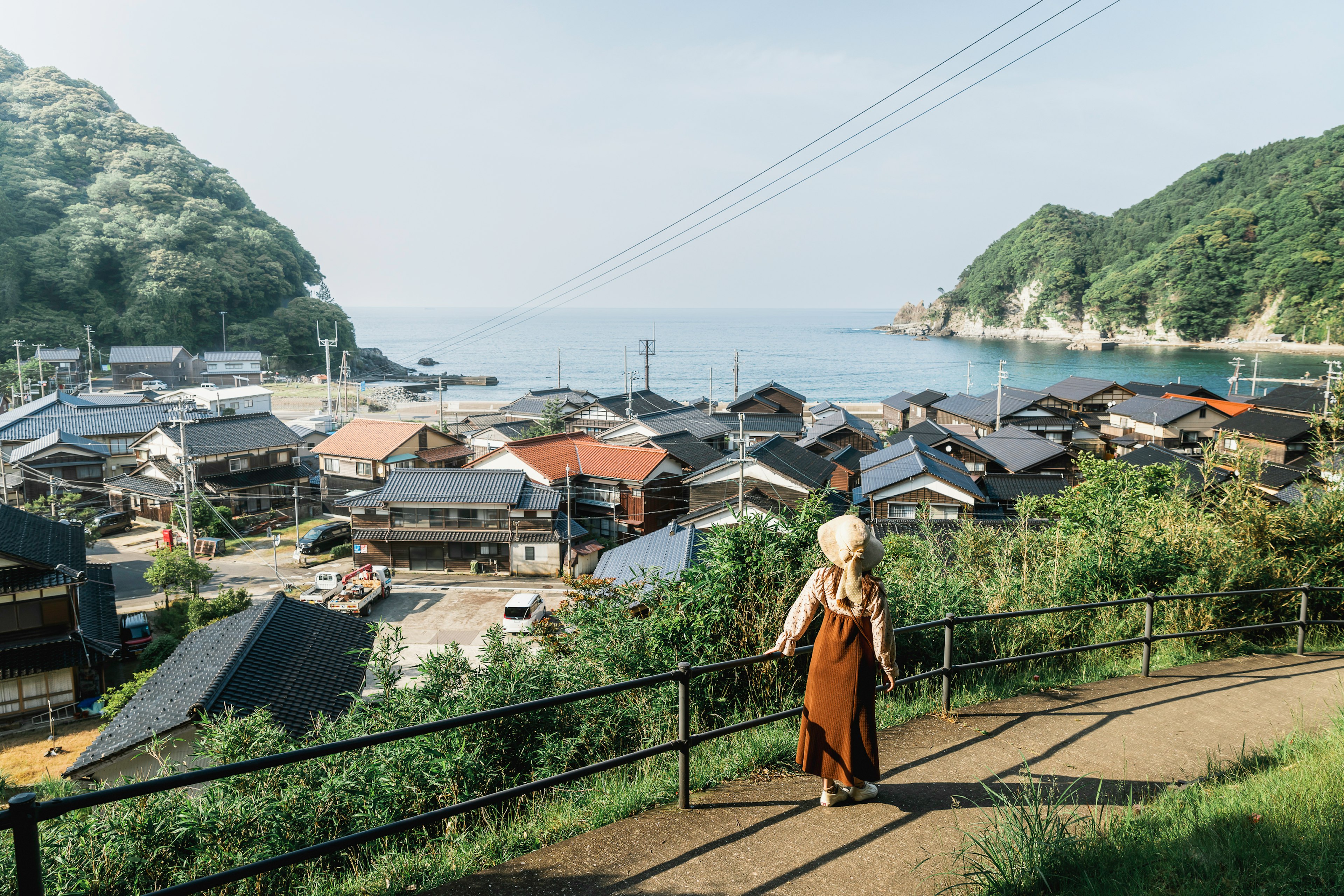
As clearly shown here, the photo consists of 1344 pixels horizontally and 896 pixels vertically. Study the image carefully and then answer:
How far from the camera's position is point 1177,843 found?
290 centimetres

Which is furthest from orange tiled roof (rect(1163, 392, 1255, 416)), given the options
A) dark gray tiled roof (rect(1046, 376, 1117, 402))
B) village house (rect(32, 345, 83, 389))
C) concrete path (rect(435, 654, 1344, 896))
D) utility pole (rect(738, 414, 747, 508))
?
village house (rect(32, 345, 83, 389))

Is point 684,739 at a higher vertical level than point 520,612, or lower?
higher

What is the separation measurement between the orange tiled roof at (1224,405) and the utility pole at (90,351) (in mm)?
75045

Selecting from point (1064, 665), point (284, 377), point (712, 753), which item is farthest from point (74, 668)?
point (284, 377)

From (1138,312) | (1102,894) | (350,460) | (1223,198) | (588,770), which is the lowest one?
(350,460)

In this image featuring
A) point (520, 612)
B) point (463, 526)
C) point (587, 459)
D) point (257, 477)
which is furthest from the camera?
point (257, 477)

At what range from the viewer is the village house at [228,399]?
43812mm

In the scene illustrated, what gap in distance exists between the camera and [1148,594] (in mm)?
5238

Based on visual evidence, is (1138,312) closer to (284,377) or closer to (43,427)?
(284,377)

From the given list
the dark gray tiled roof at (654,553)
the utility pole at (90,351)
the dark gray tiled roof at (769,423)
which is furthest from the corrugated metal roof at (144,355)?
the dark gray tiled roof at (654,553)

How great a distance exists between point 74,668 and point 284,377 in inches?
2686

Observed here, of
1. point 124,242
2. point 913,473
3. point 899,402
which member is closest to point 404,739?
point 913,473

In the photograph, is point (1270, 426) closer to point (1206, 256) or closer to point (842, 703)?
point (842, 703)

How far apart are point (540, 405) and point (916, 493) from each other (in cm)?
2959
